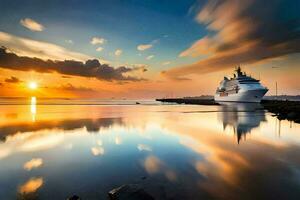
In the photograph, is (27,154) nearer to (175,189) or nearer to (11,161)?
(11,161)

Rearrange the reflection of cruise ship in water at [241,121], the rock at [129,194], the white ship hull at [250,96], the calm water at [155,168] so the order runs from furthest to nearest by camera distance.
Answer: the white ship hull at [250,96] → the reflection of cruise ship in water at [241,121] → the calm water at [155,168] → the rock at [129,194]

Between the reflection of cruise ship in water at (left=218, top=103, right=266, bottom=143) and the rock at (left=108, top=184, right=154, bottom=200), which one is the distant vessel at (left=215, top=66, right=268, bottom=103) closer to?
the reflection of cruise ship in water at (left=218, top=103, right=266, bottom=143)

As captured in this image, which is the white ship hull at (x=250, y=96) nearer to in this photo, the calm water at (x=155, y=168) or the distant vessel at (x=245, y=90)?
the distant vessel at (x=245, y=90)

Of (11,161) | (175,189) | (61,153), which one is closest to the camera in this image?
(175,189)

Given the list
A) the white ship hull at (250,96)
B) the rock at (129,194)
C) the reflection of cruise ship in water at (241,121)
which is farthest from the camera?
the white ship hull at (250,96)

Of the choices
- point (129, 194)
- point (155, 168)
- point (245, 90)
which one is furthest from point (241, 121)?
point (245, 90)

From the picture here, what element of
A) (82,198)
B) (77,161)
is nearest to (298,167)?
(82,198)

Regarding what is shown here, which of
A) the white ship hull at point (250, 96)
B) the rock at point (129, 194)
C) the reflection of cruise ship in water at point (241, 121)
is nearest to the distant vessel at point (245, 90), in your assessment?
the white ship hull at point (250, 96)

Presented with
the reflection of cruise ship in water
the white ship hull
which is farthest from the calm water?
the white ship hull

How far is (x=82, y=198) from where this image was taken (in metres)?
8.44

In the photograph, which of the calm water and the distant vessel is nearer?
the calm water

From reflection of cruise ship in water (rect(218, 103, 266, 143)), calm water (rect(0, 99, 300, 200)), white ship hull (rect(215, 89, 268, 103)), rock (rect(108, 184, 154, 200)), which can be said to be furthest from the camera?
white ship hull (rect(215, 89, 268, 103))

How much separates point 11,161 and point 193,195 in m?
11.2

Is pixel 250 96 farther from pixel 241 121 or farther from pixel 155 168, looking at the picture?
pixel 155 168
